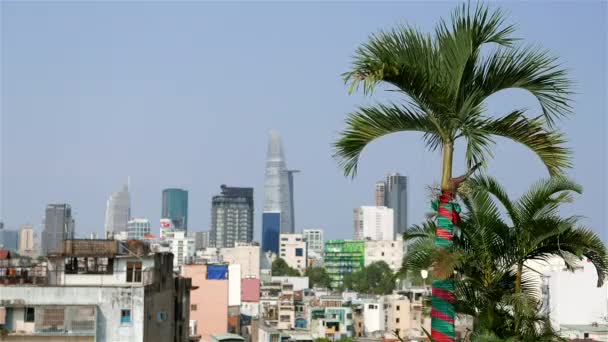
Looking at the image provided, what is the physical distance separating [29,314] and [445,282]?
61.3ft

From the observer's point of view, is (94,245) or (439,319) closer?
(439,319)

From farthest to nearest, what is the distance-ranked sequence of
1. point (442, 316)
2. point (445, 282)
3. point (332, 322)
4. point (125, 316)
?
point (332, 322), point (125, 316), point (445, 282), point (442, 316)

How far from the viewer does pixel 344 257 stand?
191 meters

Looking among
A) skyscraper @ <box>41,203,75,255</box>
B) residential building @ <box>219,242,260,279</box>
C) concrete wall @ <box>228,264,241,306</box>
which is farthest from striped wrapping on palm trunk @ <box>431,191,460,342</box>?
residential building @ <box>219,242,260,279</box>

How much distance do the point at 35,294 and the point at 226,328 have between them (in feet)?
145

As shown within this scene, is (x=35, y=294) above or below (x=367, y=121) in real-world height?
below

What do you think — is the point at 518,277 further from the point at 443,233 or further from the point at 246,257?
the point at 246,257

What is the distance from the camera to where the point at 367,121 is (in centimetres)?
684

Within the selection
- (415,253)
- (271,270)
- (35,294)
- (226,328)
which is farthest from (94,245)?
(271,270)

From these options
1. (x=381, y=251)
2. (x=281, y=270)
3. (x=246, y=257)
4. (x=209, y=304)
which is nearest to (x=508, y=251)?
(x=209, y=304)

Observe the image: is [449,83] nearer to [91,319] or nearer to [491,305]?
[491,305]

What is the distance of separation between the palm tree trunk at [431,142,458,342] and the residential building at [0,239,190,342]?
59.5 feet

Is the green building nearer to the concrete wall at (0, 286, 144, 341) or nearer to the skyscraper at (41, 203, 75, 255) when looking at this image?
the skyscraper at (41, 203, 75, 255)

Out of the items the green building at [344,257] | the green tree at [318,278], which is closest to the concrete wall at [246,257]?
Answer: the green tree at [318,278]
